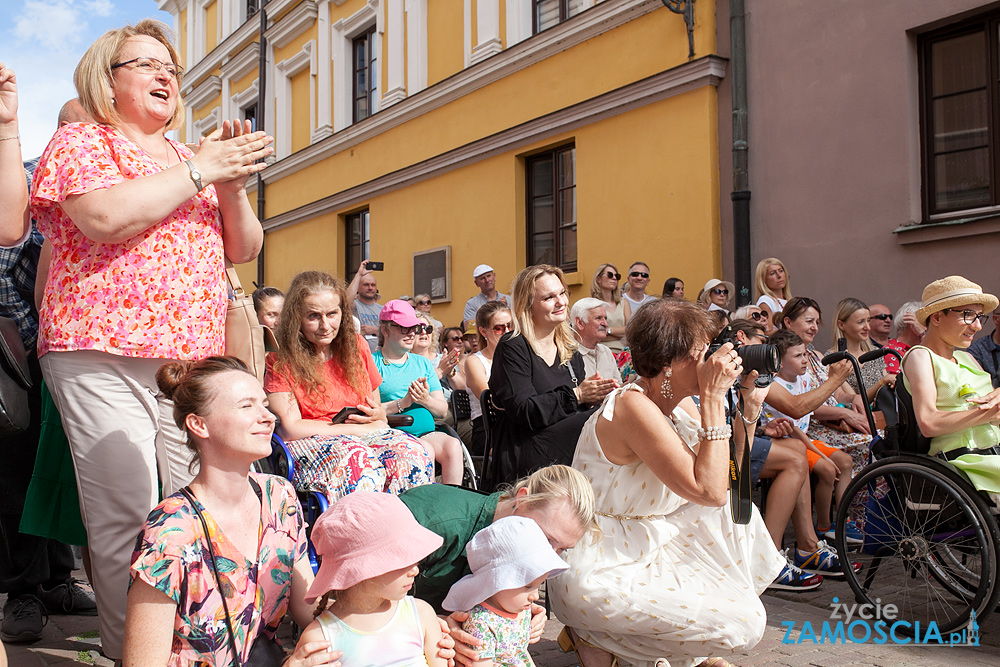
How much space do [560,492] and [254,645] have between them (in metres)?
1.02

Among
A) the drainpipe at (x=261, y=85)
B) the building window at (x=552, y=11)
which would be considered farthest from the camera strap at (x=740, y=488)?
the drainpipe at (x=261, y=85)

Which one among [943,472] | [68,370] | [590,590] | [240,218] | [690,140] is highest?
[690,140]

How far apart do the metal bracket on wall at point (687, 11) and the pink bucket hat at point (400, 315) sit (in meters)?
5.20

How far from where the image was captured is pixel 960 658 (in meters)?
3.33

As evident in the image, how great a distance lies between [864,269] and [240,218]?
6.55m

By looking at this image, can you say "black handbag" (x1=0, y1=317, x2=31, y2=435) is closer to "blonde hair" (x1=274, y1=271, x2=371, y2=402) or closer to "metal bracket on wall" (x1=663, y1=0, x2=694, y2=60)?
"blonde hair" (x1=274, y1=271, x2=371, y2=402)

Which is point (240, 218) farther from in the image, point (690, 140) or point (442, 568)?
point (690, 140)

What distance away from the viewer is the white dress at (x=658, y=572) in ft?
9.35

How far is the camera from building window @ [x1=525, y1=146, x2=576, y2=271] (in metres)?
11.1

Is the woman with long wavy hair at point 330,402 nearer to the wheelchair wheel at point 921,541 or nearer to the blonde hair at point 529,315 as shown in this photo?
the blonde hair at point 529,315

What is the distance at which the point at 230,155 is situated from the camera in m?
2.65

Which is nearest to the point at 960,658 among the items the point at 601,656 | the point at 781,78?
the point at 601,656

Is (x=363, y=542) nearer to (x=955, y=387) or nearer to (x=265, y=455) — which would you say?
(x=265, y=455)

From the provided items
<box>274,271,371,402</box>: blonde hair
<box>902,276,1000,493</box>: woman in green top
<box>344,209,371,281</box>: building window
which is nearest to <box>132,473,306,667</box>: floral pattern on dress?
<box>274,271,371,402</box>: blonde hair
